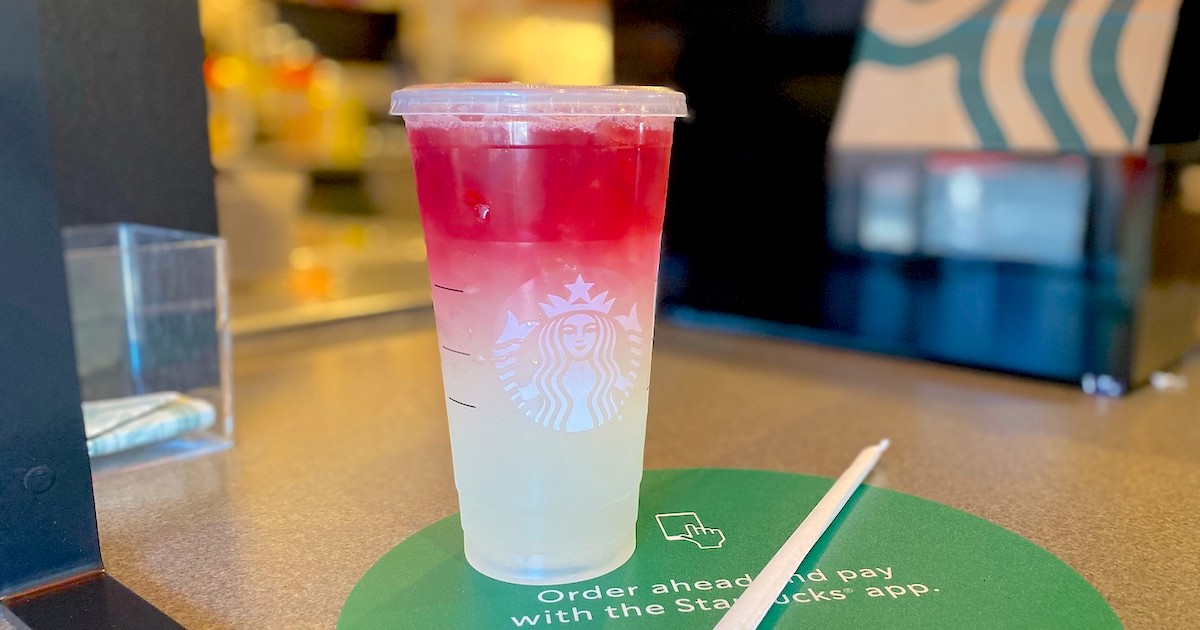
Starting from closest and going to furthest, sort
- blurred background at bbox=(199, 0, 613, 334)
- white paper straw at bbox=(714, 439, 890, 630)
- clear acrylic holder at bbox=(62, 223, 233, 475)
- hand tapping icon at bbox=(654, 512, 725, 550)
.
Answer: white paper straw at bbox=(714, 439, 890, 630), hand tapping icon at bbox=(654, 512, 725, 550), clear acrylic holder at bbox=(62, 223, 233, 475), blurred background at bbox=(199, 0, 613, 334)

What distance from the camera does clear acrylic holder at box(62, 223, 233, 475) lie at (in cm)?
79

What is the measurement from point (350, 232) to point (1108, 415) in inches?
65.8

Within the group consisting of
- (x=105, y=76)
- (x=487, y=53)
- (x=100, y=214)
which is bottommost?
(x=100, y=214)

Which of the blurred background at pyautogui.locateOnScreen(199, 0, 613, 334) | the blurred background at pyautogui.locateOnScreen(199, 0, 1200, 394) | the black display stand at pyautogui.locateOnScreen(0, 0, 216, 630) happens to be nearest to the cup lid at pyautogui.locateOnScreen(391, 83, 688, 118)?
the black display stand at pyautogui.locateOnScreen(0, 0, 216, 630)

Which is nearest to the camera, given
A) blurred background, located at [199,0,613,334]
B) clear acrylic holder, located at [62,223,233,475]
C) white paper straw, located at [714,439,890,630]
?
white paper straw, located at [714,439,890,630]

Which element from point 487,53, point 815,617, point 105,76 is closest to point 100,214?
point 105,76

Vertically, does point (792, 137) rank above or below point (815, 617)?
above

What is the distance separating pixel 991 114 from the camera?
0.92 metres

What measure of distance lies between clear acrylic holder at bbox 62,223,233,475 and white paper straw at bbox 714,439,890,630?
1.58ft

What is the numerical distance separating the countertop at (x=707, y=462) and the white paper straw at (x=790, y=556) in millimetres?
48

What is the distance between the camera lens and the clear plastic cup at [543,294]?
45 centimetres

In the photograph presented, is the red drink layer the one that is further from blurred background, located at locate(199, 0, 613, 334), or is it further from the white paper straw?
blurred background, located at locate(199, 0, 613, 334)

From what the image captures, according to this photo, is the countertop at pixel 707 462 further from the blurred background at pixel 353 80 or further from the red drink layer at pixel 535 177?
the blurred background at pixel 353 80

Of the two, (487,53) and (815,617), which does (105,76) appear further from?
(487,53)
